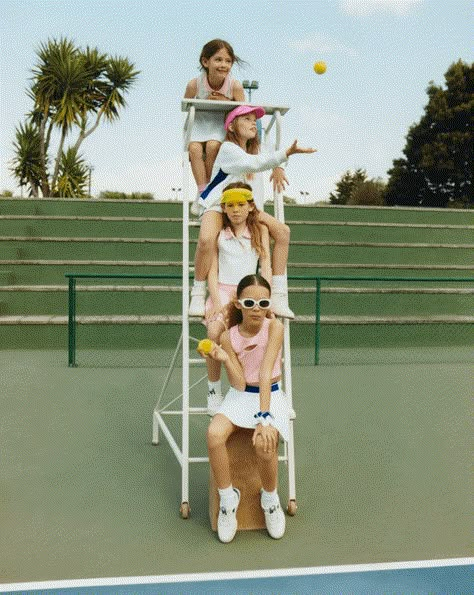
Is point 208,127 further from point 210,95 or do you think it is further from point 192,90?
point 192,90

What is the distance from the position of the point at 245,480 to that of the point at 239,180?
1548 mm

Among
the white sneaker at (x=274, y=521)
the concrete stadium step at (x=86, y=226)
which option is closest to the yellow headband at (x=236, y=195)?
the white sneaker at (x=274, y=521)

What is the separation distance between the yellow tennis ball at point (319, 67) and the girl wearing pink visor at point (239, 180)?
367mm

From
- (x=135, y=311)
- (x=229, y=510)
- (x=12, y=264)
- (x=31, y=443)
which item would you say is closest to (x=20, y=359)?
(x=135, y=311)

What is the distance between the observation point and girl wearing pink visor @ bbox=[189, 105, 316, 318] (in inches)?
140

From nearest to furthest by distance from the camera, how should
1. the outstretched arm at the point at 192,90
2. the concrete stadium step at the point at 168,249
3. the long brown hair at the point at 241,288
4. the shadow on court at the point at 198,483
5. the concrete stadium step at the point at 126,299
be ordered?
1. the shadow on court at the point at 198,483
2. the long brown hair at the point at 241,288
3. the outstretched arm at the point at 192,90
4. the concrete stadium step at the point at 126,299
5. the concrete stadium step at the point at 168,249

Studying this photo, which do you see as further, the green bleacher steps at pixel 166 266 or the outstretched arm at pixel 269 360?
the green bleacher steps at pixel 166 266

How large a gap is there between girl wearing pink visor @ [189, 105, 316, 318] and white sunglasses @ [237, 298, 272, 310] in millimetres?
275

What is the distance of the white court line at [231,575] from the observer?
2709 mm

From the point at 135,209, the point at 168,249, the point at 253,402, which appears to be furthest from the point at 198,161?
the point at 135,209

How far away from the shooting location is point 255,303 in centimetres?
329

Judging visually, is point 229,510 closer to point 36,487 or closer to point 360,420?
point 36,487

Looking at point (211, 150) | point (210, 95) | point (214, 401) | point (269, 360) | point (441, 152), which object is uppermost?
point (441, 152)

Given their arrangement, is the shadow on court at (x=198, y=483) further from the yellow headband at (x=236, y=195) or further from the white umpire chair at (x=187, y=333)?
the yellow headband at (x=236, y=195)
